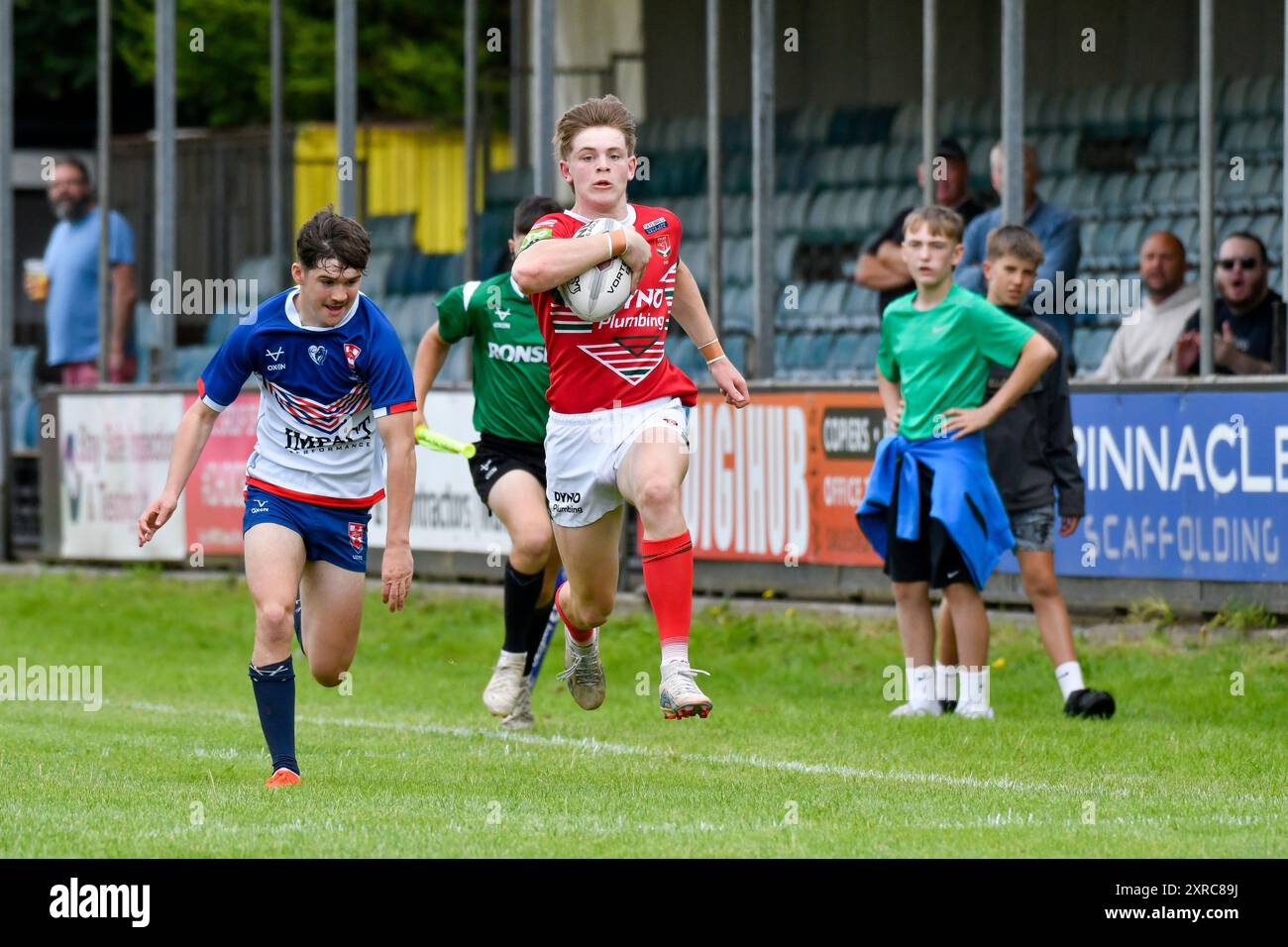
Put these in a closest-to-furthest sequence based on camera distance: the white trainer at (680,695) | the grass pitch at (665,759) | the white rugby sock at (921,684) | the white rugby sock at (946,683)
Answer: the grass pitch at (665,759)
the white trainer at (680,695)
the white rugby sock at (921,684)
the white rugby sock at (946,683)

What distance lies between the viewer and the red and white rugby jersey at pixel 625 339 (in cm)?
835

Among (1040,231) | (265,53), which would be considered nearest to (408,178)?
(265,53)

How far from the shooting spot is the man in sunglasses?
12.9 meters

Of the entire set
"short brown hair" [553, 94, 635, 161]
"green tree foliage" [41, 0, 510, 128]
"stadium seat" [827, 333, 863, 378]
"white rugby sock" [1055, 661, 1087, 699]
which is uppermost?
"green tree foliage" [41, 0, 510, 128]

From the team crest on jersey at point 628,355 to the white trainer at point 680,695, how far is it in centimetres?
105

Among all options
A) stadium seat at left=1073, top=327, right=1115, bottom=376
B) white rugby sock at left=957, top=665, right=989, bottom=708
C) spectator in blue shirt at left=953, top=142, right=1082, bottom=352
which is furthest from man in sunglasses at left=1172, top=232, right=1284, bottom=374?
white rugby sock at left=957, top=665, right=989, bottom=708

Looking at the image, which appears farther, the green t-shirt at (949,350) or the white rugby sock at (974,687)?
the white rugby sock at (974,687)

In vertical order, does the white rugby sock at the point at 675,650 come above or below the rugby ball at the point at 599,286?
below

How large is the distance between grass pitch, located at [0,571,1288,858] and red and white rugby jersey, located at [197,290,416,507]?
43.6 inches

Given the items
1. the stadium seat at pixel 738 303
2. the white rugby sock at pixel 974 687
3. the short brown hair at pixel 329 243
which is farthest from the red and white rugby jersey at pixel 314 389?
the stadium seat at pixel 738 303

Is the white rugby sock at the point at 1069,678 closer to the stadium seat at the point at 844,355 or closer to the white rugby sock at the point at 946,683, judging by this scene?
the white rugby sock at the point at 946,683

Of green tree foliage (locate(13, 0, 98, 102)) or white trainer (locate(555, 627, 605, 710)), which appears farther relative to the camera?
green tree foliage (locate(13, 0, 98, 102))

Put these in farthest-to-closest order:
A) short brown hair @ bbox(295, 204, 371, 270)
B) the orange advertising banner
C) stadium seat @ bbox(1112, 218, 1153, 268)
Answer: stadium seat @ bbox(1112, 218, 1153, 268) → the orange advertising banner → short brown hair @ bbox(295, 204, 371, 270)

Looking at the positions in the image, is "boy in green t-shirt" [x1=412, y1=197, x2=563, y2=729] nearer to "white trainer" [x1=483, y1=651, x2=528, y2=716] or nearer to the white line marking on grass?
"white trainer" [x1=483, y1=651, x2=528, y2=716]
